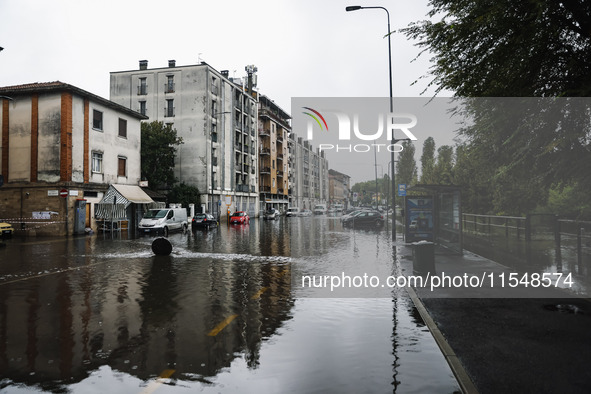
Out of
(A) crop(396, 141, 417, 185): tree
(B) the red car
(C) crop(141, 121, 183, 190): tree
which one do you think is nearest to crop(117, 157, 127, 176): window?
(C) crop(141, 121, 183, 190): tree

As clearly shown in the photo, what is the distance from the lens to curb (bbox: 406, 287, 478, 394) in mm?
4000

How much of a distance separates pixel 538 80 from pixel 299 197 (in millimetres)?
91245

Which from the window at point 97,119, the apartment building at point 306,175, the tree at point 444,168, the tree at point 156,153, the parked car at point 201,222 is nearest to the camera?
the window at point 97,119

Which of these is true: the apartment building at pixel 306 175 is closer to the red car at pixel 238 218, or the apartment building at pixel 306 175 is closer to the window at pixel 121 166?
the red car at pixel 238 218

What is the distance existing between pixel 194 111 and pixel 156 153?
1010cm

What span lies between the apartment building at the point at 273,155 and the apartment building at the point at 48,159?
4186 cm

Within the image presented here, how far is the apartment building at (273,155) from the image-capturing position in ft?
234

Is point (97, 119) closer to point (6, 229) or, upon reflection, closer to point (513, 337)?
point (6, 229)

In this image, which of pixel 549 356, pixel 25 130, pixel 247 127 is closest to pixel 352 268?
pixel 549 356

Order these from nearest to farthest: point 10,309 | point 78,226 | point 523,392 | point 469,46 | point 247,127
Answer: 1. point 523,392
2. point 10,309
3. point 469,46
4. point 78,226
5. point 247,127

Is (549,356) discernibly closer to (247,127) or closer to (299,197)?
(247,127)

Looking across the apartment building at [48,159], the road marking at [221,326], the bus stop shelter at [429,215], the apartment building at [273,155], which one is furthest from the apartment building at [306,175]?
the road marking at [221,326]

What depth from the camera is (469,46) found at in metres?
8.63

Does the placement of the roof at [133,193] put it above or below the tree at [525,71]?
below
